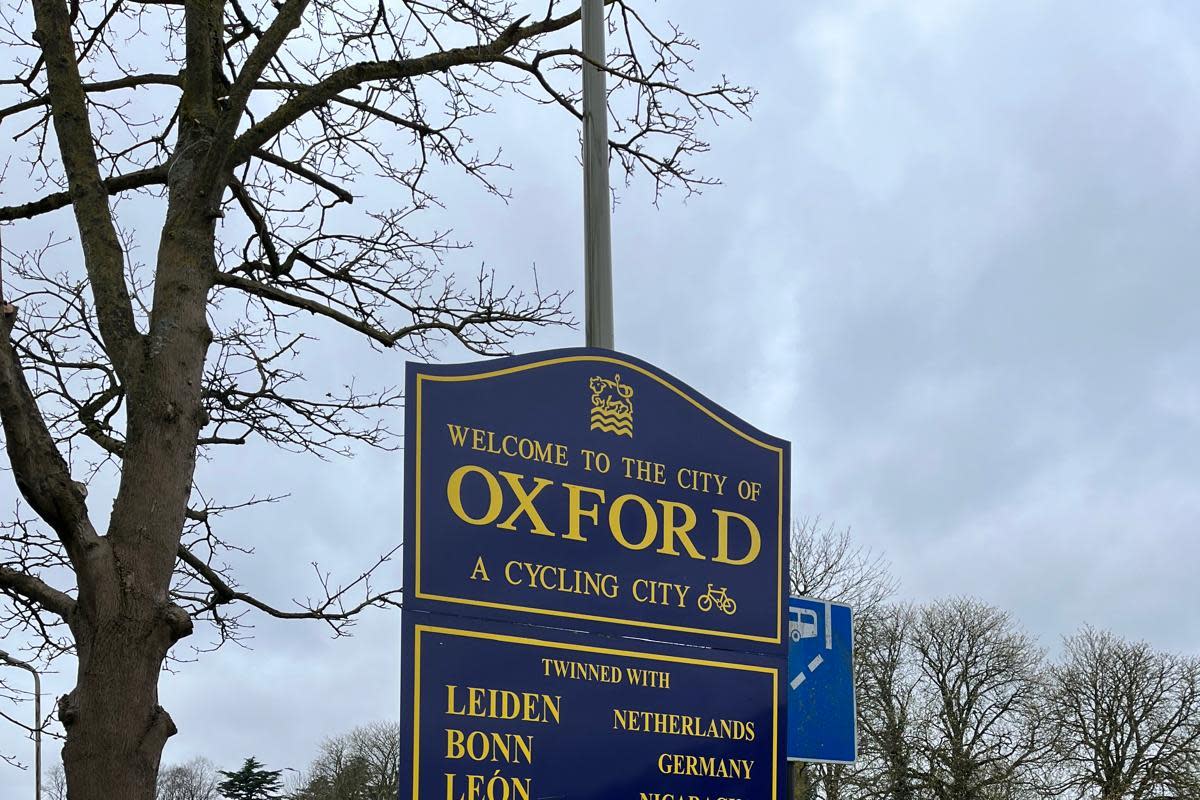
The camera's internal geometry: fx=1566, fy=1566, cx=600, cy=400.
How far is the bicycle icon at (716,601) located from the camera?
717cm

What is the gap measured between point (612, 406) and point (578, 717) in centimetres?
140

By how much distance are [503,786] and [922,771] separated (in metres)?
26.6

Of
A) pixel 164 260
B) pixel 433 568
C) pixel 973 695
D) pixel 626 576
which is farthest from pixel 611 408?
pixel 973 695

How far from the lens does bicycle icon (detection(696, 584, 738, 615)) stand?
7172 millimetres

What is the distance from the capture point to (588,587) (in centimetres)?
679

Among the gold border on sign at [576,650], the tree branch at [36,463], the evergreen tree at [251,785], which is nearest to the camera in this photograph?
the gold border on sign at [576,650]

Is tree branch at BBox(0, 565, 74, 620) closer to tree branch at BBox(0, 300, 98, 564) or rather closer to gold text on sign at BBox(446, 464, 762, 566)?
tree branch at BBox(0, 300, 98, 564)

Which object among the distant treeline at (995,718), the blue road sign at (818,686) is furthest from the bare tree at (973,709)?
the blue road sign at (818,686)

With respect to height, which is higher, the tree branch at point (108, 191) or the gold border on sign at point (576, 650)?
the tree branch at point (108, 191)

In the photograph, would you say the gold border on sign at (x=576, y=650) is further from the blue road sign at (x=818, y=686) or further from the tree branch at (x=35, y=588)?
the tree branch at (x=35, y=588)

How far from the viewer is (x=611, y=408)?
710 centimetres

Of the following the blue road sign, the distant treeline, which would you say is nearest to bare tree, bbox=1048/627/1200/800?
the distant treeline

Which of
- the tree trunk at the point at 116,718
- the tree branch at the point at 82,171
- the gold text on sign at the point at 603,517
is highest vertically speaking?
the tree branch at the point at 82,171

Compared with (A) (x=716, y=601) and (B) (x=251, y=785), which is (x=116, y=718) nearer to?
(A) (x=716, y=601)
